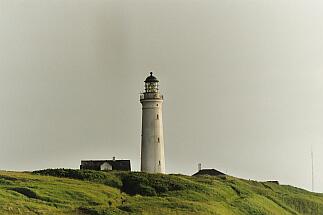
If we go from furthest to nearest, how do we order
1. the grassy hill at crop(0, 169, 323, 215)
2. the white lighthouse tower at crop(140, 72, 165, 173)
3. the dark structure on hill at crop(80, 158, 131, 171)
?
1. the dark structure on hill at crop(80, 158, 131, 171)
2. the white lighthouse tower at crop(140, 72, 165, 173)
3. the grassy hill at crop(0, 169, 323, 215)

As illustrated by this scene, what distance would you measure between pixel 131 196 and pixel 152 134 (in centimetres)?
1788

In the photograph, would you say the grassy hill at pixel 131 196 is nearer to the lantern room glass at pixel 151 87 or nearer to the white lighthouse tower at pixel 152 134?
the white lighthouse tower at pixel 152 134

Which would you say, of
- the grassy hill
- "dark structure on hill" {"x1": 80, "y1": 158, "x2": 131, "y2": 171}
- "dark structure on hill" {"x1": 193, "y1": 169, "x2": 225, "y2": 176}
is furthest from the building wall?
"dark structure on hill" {"x1": 193, "y1": 169, "x2": 225, "y2": 176}

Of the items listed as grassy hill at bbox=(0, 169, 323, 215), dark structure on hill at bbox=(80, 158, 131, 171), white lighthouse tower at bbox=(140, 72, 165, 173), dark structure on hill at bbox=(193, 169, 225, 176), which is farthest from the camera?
dark structure on hill at bbox=(193, 169, 225, 176)

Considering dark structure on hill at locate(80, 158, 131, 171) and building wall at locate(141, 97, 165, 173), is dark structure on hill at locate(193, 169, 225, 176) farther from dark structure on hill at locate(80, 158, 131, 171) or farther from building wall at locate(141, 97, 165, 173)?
building wall at locate(141, 97, 165, 173)

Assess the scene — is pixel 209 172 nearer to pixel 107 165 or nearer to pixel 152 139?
pixel 107 165

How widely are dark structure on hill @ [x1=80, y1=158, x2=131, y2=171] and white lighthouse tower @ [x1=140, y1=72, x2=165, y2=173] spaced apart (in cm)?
1006

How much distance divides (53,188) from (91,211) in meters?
9.85

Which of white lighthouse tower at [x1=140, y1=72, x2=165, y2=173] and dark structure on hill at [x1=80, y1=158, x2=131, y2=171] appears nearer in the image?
white lighthouse tower at [x1=140, y1=72, x2=165, y2=173]

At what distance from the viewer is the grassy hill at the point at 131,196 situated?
4906 centimetres

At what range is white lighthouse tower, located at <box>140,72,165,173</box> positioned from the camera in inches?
3004

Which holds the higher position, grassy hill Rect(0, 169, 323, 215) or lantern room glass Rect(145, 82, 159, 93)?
lantern room glass Rect(145, 82, 159, 93)

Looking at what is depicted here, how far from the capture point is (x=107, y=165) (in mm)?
86688

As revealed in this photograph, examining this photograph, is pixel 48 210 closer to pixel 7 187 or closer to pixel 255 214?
pixel 7 187
